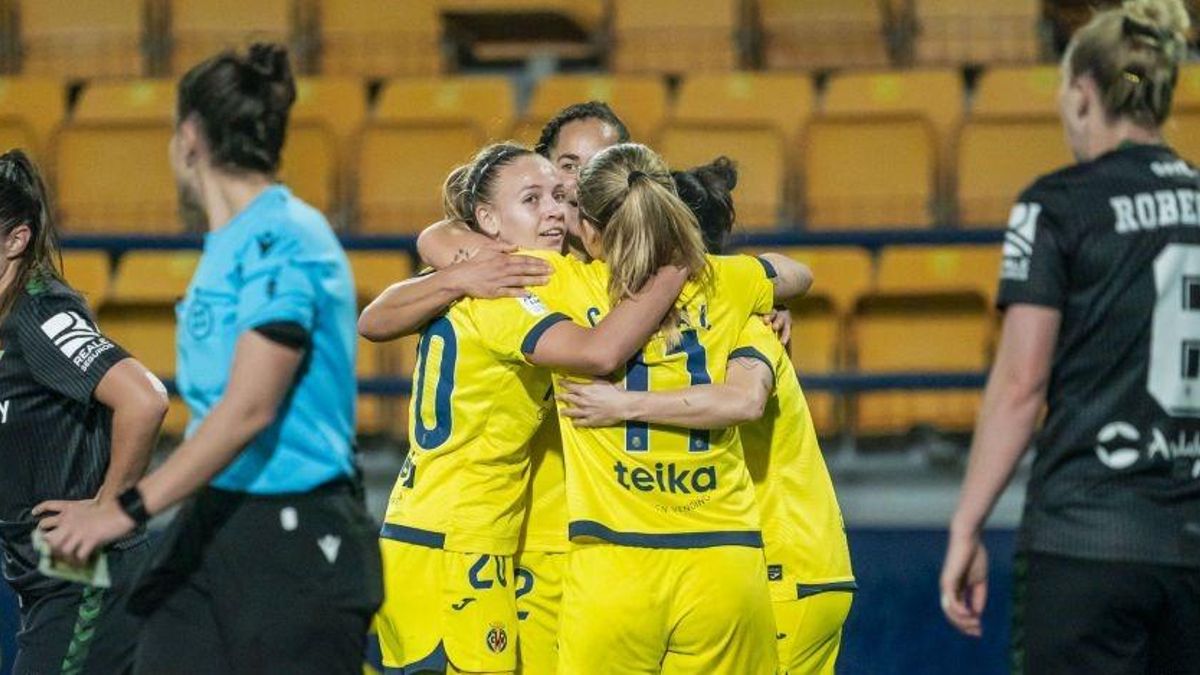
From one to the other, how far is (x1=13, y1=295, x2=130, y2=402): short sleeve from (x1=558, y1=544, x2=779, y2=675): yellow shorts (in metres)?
1.14

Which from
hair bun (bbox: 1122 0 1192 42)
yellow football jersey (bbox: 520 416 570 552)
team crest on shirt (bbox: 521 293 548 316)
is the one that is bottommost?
yellow football jersey (bbox: 520 416 570 552)

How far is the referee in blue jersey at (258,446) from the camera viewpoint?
11.2 feet

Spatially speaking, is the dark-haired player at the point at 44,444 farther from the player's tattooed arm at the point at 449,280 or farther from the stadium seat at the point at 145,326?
the stadium seat at the point at 145,326

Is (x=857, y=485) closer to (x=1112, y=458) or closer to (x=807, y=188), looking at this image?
(x=807, y=188)

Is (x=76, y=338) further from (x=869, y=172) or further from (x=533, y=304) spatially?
(x=869, y=172)

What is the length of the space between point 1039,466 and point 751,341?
107 cm

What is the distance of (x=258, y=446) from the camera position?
3479 millimetres

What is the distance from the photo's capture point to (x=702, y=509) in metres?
4.20

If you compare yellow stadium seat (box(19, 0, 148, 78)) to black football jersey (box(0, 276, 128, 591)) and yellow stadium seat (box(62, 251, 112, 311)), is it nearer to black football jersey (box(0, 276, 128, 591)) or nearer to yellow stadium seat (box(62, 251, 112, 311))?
yellow stadium seat (box(62, 251, 112, 311))

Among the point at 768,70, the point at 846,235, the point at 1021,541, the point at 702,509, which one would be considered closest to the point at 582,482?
the point at 702,509

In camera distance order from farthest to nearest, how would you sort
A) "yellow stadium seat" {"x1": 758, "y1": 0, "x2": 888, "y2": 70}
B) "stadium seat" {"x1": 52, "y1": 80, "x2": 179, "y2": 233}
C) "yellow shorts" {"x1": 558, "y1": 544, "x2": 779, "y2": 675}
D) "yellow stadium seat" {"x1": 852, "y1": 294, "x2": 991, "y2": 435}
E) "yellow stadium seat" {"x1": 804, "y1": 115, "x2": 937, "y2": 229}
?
"yellow stadium seat" {"x1": 758, "y1": 0, "x2": 888, "y2": 70}
"stadium seat" {"x1": 52, "y1": 80, "x2": 179, "y2": 233}
"yellow stadium seat" {"x1": 804, "y1": 115, "x2": 937, "y2": 229}
"yellow stadium seat" {"x1": 852, "y1": 294, "x2": 991, "y2": 435}
"yellow shorts" {"x1": 558, "y1": 544, "x2": 779, "y2": 675}

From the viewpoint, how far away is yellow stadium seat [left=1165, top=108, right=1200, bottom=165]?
8.46 meters

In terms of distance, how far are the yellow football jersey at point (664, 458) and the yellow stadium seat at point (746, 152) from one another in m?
4.38

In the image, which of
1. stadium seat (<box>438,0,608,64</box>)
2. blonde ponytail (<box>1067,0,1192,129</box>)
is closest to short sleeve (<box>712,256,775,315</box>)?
blonde ponytail (<box>1067,0,1192,129</box>)
